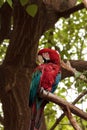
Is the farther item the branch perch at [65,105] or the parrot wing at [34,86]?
the parrot wing at [34,86]

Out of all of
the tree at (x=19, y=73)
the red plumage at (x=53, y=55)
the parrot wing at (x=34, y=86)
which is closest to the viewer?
the parrot wing at (x=34, y=86)

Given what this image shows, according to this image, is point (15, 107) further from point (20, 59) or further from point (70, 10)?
point (70, 10)

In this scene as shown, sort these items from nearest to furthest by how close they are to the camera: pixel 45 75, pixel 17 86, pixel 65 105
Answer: pixel 65 105, pixel 45 75, pixel 17 86

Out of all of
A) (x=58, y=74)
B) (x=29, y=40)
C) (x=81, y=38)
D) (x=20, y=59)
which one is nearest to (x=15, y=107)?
(x=20, y=59)

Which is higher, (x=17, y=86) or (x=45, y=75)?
(x=45, y=75)

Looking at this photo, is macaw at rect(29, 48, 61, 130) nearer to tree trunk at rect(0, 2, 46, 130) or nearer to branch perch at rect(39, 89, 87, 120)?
branch perch at rect(39, 89, 87, 120)

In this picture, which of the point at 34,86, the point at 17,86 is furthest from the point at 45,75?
the point at 17,86

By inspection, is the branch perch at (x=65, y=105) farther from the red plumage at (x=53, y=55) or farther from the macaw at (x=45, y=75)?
the red plumage at (x=53, y=55)

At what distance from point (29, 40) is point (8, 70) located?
69cm

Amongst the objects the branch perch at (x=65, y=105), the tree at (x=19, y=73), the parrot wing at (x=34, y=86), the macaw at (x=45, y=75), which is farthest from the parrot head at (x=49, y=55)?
the tree at (x=19, y=73)

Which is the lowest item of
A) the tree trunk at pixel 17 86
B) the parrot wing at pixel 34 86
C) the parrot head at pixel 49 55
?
the tree trunk at pixel 17 86

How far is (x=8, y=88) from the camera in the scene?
5703 mm

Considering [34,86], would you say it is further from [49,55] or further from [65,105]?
[65,105]

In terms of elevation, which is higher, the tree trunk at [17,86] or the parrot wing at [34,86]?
the parrot wing at [34,86]
